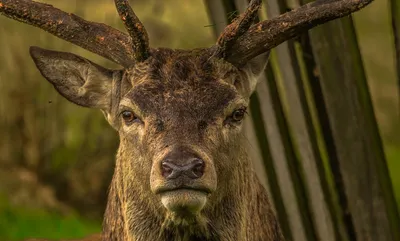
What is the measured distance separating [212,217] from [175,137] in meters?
0.61

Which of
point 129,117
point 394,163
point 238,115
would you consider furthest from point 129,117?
point 394,163

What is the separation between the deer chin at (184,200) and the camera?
5773 millimetres

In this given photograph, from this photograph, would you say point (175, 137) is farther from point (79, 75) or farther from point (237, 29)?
point (79, 75)

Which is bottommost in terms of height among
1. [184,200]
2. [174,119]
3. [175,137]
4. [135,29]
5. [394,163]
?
[394,163]

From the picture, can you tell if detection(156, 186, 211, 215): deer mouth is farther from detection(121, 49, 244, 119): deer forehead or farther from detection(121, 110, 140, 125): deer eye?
detection(121, 110, 140, 125): deer eye

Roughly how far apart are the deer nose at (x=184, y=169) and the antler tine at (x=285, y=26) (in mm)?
1083

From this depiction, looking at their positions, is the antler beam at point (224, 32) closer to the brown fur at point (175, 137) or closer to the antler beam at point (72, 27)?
the antler beam at point (72, 27)

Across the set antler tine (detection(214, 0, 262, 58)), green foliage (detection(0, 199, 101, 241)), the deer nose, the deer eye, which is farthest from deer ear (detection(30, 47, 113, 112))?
Result: green foliage (detection(0, 199, 101, 241))

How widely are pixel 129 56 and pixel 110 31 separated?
208 mm

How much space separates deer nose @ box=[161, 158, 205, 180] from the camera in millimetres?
5703

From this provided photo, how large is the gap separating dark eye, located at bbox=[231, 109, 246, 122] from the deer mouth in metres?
0.64

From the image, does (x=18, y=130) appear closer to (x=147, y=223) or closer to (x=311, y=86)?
(x=311, y=86)

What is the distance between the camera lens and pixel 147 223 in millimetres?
6359

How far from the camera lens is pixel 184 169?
570 centimetres
